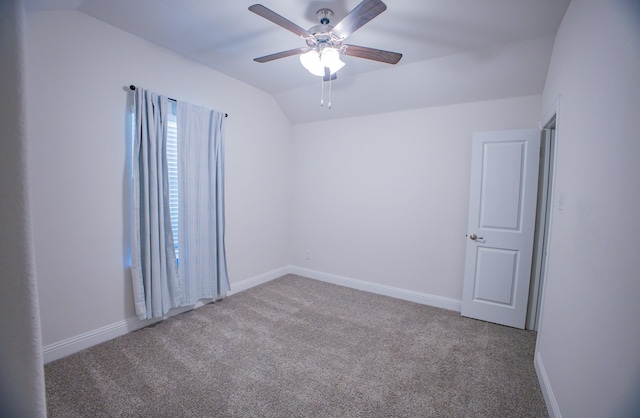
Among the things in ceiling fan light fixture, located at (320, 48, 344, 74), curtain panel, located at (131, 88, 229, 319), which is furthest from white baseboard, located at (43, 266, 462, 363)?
ceiling fan light fixture, located at (320, 48, 344, 74)

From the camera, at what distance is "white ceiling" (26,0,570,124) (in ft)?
6.79

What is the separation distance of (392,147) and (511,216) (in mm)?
1515

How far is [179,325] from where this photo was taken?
9.15ft

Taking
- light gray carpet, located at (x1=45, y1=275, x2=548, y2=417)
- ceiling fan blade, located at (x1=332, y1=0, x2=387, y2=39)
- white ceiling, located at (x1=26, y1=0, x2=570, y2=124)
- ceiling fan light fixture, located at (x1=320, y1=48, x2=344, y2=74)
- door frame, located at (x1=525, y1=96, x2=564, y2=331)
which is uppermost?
white ceiling, located at (x1=26, y1=0, x2=570, y2=124)

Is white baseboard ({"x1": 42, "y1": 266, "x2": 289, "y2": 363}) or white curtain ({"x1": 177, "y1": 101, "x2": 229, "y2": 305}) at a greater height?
white curtain ({"x1": 177, "y1": 101, "x2": 229, "y2": 305})

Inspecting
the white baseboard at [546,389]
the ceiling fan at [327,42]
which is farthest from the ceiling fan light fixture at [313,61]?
the white baseboard at [546,389]

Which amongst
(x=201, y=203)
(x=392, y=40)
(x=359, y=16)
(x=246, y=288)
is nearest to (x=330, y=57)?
(x=359, y=16)

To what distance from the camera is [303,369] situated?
216cm

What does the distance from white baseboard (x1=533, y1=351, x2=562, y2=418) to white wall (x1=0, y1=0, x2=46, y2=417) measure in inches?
93.3

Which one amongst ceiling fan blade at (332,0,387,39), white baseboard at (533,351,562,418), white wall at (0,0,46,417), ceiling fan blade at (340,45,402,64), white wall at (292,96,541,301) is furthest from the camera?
white wall at (292,96,541,301)

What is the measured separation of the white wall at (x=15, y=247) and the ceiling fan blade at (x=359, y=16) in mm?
1667

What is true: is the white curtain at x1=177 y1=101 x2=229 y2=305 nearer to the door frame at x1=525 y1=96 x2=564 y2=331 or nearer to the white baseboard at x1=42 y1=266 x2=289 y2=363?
the white baseboard at x1=42 y1=266 x2=289 y2=363

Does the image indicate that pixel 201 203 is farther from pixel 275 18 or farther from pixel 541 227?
pixel 541 227

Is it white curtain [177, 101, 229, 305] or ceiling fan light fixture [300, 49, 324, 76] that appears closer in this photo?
ceiling fan light fixture [300, 49, 324, 76]
